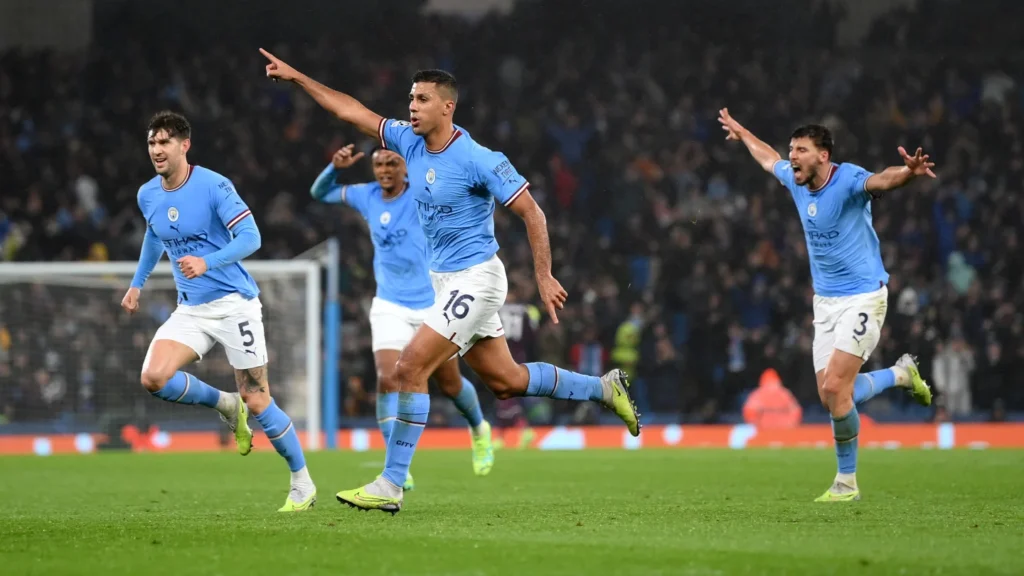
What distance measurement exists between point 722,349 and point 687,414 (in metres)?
1.22

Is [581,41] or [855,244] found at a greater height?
[581,41]

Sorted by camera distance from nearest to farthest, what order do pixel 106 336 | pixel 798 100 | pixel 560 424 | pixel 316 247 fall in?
pixel 106 336 → pixel 560 424 → pixel 316 247 → pixel 798 100

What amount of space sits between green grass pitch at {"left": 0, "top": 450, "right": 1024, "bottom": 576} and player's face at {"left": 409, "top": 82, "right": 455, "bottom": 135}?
2269 millimetres

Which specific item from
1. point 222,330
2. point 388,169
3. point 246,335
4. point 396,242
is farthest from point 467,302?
point 388,169

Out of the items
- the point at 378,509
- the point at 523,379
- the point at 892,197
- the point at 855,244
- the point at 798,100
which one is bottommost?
the point at 378,509

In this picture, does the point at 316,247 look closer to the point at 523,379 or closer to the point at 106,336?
the point at 106,336

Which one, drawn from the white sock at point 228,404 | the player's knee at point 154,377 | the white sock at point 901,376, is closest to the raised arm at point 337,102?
the player's knee at point 154,377

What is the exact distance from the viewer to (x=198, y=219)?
8.64 meters

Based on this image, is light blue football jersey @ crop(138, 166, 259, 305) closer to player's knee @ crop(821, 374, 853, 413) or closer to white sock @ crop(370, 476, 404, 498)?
white sock @ crop(370, 476, 404, 498)

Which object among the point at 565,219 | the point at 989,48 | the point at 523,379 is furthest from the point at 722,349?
the point at 523,379

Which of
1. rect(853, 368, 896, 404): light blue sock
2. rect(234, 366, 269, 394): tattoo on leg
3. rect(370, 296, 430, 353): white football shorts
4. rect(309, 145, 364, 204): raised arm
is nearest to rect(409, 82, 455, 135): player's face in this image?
rect(234, 366, 269, 394): tattoo on leg

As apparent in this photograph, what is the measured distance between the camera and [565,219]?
83.7 feet

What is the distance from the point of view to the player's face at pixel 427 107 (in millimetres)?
8133

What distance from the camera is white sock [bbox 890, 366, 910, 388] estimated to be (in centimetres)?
1041
